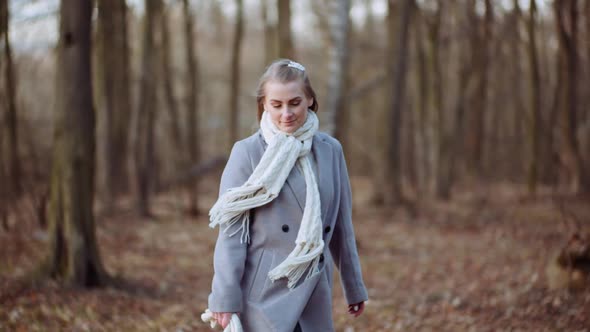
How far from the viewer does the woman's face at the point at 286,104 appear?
2.92m

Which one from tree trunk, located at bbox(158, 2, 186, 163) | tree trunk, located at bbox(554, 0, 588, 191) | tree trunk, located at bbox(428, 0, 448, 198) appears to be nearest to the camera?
tree trunk, located at bbox(554, 0, 588, 191)

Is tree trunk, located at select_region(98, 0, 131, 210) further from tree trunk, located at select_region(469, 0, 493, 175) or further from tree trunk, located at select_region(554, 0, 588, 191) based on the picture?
tree trunk, located at select_region(554, 0, 588, 191)

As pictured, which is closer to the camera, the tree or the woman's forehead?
the woman's forehead

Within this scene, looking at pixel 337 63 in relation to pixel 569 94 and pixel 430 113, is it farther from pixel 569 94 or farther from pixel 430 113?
pixel 430 113

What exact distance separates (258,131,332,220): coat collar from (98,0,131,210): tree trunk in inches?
412

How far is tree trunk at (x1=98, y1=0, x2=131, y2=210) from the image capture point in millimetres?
13234

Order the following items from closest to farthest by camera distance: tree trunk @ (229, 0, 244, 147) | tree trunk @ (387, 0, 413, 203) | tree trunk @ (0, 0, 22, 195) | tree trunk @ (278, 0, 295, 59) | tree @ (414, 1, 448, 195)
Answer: tree trunk @ (0, 0, 22, 195)
tree trunk @ (278, 0, 295, 59)
tree trunk @ (387, 0, 413, 203)
tree @ (414, 1, 448, 195)
tree trunk @ (229, 0, 244, 147)

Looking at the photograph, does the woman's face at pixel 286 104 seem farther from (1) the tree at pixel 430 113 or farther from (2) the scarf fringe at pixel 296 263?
(1) the tree at pixel 430 113

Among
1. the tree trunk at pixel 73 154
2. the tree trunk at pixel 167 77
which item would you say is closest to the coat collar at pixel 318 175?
the tree trunk at pixel 73 154

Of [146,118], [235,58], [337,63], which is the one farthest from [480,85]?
[146,118]

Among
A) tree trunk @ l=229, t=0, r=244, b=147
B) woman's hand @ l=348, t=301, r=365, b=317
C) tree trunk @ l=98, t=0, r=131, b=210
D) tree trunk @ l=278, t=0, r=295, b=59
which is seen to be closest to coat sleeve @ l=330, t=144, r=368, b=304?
woman's hand @ l=348, t=301, r=365, b=317

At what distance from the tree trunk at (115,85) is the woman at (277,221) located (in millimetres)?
10474

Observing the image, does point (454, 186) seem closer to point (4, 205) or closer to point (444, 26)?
point (444, 26)

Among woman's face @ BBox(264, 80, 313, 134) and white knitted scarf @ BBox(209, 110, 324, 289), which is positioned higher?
woman's face @ BBox(264, 80, 313, 134)
